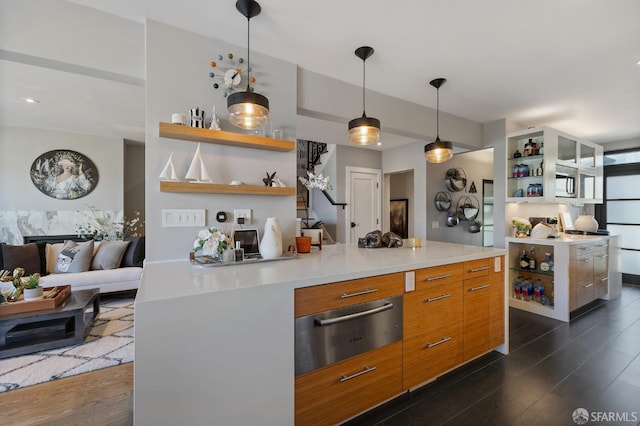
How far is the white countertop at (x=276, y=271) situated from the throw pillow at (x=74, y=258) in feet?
9.27

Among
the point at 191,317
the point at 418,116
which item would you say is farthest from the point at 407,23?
the point at 191,317

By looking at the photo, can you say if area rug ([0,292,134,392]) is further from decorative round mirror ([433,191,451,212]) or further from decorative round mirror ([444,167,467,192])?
decorative round mirror ([444,167,467,192])

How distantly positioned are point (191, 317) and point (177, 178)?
108 centimetres

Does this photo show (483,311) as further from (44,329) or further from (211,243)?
(44,329)

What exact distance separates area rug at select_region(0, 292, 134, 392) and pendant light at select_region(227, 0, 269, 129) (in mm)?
2339

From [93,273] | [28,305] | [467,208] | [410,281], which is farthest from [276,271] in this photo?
[467,208]

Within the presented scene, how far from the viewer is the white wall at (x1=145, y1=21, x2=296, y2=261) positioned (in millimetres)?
1868

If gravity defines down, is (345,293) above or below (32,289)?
above

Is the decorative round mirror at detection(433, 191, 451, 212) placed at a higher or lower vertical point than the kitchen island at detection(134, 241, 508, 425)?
higher

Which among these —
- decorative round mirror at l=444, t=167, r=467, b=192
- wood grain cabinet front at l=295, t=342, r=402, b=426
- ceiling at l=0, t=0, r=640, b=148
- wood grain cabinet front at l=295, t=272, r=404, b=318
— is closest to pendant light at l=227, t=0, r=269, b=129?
ceiling at l=0, t=0, r=640, b=148

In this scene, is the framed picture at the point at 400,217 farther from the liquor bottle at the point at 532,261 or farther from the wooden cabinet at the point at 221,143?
the wooden cabinet at the point at 221,143

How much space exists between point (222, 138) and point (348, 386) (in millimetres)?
1784

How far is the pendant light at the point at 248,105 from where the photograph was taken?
5.33 feet

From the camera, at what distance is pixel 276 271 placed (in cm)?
157
